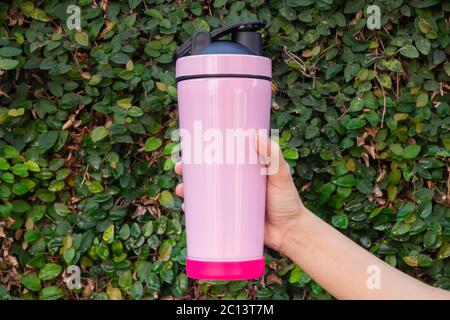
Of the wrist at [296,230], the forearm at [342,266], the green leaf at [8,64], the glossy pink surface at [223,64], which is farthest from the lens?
the green leaf at [8,64]

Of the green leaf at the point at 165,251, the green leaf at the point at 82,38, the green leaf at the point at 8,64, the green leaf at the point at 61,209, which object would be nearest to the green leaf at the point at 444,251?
the green leaf at the point at 165,251

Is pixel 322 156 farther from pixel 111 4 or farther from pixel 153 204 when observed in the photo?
pixel 111 4

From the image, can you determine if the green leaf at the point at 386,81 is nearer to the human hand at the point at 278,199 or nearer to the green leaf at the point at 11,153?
the human hand at the point at 278,199

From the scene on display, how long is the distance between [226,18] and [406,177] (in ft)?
2.50

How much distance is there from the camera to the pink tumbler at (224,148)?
1236 millimetres

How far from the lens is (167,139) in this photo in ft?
7.04

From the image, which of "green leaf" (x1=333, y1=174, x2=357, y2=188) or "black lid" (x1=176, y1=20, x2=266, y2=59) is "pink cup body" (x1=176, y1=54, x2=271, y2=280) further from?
"green leaf" (x1=333, y1=174, x2=357, y2=188)

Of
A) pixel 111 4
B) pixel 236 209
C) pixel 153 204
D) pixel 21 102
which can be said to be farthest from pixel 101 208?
pixel 236 209

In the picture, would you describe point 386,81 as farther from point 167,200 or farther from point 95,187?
point 95,187

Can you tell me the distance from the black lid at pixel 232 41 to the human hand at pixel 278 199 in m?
0.18

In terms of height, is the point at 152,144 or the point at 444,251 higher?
the point at 152,144

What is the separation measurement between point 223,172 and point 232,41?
260 millimetres

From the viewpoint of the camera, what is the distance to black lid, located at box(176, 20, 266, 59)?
1261 millimetres

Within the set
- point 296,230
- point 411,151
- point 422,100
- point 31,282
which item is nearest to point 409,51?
point 422,100
